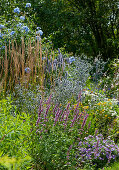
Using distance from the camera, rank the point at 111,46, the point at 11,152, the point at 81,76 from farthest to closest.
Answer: the point at 111,46
the point at 81,76
the point at 11,152

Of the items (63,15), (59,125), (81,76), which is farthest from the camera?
(63,15)

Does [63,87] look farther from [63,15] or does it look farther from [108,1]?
[108,1]

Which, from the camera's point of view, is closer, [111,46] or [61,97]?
[61,97]

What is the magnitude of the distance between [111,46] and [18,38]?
600cm

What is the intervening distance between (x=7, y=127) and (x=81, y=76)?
2946mm

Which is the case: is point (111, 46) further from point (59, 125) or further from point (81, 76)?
point (59, 125)

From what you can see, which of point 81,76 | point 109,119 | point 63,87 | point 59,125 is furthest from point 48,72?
point 59,125

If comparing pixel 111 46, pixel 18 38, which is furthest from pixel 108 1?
pixel 18 38

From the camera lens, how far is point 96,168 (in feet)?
10.5

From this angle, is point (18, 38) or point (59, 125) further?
point (18, 38)

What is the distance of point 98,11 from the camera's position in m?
10.1

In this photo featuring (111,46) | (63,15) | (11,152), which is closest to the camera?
(11,152)

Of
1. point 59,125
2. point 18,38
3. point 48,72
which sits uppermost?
point 18,38

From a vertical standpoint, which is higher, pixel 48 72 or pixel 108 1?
pixel 108 1
